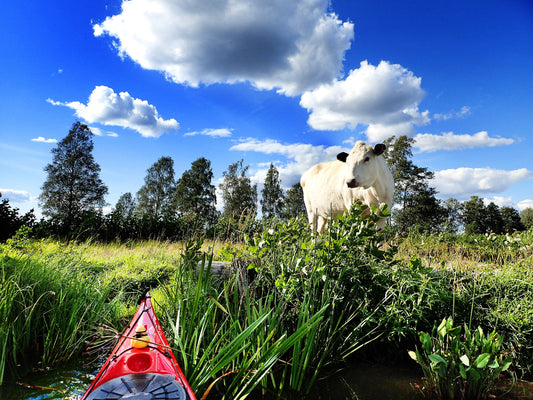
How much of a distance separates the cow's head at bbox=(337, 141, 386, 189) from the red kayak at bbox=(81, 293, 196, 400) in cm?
410

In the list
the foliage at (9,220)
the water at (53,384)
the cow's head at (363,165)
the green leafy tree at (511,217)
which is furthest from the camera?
the green leafy tree at (511,217)

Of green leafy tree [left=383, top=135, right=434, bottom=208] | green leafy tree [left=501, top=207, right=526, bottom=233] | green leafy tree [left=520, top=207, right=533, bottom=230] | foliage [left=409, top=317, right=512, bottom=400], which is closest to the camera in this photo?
foliage [left=409, top=317, right=512, bottom=400]

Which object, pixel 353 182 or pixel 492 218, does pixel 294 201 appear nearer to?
pixel 492 218

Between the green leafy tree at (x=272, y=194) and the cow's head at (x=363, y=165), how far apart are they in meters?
24.9

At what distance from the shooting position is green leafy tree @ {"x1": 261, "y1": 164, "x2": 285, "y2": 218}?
1221 inches

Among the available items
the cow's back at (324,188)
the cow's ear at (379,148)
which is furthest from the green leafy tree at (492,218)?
the cow's ear at (379,148)

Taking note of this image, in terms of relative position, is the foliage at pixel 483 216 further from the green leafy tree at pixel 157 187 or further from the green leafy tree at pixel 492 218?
the green leafy tree at pixel 157 187

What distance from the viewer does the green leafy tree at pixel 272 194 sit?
31.0 metres

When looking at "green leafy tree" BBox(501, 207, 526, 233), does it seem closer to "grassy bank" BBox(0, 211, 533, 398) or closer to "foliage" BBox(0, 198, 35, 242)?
"grassy bank" BBox(0, 211, 533, 398)

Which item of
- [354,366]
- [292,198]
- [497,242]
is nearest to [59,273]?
[354,366]

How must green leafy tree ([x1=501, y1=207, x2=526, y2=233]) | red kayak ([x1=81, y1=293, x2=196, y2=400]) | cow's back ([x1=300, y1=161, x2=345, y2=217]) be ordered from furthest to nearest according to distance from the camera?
green leafy tree ([x1=501, y1=207, x2=526, y2=233]) → cow's back ([x1=300, y1=161, x2=345, y2=217]) → red kayak ([x1=81, y1=293, x2=196, y2=400])

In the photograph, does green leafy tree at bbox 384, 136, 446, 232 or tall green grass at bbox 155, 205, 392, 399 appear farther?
green leafy tree at bbox 384, 136, 446, 232

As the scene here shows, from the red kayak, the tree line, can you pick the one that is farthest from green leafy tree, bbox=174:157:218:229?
the red kayak

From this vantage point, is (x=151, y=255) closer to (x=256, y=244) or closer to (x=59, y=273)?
(x=59, y=273)
